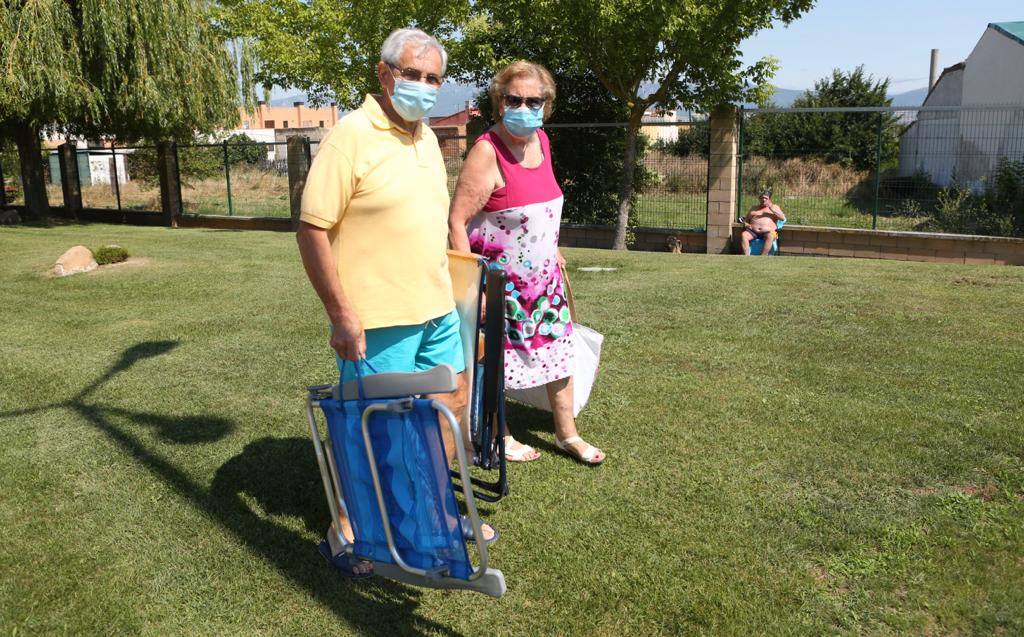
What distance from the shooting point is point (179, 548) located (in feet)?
11.1

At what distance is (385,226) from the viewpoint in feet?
9.31

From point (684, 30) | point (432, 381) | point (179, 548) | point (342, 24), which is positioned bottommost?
point (179, 548)

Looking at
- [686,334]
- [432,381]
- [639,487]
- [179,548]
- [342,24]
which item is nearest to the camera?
[432,381]

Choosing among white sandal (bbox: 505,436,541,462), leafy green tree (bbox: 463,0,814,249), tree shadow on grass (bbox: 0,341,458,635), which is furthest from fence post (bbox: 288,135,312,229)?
white sandal (bbox: 505,436,541,462)

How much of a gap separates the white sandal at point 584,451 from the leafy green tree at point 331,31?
56.8 feet

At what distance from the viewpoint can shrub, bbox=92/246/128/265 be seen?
10906mm

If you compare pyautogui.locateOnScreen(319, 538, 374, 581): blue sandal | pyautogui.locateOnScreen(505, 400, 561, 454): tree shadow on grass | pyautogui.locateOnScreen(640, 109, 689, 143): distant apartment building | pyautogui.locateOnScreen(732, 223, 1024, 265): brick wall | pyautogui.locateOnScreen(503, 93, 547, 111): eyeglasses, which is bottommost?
pyautogui.locateOnScreen(319, 538, 374, 581): blue sandal

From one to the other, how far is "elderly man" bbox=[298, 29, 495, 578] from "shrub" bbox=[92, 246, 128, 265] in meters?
9.22

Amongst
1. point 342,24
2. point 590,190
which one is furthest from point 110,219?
point 590,190

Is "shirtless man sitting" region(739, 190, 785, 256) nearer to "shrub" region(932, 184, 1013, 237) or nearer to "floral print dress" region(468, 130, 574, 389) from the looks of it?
"shrub" region(932, 184, 1013, 237)

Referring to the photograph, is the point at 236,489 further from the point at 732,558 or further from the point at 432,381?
the point at 732,558

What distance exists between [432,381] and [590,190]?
48.5 feet

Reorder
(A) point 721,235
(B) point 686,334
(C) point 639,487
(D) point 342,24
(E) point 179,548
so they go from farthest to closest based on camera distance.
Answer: (D) point 342,24
(A) point 721,235
(B) point 686,334
(C) point 639,487
(E) point 179,548

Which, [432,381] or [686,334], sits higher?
[432,381]
